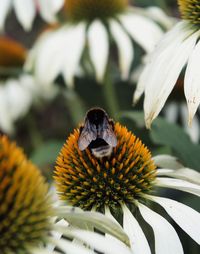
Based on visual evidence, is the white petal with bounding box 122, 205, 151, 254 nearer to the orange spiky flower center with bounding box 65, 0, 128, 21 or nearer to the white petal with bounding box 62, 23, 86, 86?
the white petal with bounding box 62, 23, 86, 86

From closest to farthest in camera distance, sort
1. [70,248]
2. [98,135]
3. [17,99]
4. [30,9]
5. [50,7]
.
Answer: [70,248] < [98,135] < [50,7] < [30,9] < [17,99]

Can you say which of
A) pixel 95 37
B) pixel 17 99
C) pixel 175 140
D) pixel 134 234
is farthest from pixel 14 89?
pixel 134 234

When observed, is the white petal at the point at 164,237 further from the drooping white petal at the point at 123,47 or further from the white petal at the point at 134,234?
the drooping white petal at the point at 123,47

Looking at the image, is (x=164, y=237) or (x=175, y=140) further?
(x=175, y=140)

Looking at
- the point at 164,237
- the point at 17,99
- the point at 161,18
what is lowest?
the point at 164,237

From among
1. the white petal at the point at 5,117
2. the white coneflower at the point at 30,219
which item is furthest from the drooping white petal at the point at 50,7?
the white coneflower at the point at 30,219

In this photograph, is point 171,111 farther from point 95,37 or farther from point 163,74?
point 163,74

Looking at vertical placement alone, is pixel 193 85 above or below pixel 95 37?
below
